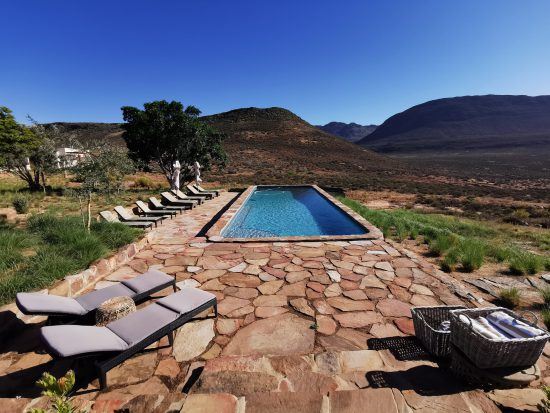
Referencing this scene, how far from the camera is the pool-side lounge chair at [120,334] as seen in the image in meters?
2.15

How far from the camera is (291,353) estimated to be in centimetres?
279

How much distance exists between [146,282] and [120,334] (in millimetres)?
1207

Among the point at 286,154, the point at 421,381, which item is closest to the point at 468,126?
the point at 286,154

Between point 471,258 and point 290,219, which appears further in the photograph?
point 290,219

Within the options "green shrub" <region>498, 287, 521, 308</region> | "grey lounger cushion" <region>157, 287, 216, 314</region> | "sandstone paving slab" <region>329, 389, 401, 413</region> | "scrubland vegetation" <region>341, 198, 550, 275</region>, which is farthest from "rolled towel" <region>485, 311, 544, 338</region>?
"grey lounger cushion" <region>157, 287, 216, 314</region>

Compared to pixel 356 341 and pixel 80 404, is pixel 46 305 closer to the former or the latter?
pixel 80 404

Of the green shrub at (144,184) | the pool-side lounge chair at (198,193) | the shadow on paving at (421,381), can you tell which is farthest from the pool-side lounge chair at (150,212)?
the green shrub at (144,184)

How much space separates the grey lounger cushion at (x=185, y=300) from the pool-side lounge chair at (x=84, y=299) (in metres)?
0.56

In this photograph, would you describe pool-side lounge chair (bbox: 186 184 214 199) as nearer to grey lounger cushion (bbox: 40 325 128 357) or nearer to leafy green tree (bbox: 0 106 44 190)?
leafy green tree (bbox: 0 106 44 190)

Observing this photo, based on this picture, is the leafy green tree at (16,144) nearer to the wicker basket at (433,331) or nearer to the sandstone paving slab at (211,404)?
the sandstone paving slab at (211,404)

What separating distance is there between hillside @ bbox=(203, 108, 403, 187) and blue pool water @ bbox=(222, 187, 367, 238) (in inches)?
405

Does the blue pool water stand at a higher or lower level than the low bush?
lower

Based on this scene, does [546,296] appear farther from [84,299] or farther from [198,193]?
[198,193]

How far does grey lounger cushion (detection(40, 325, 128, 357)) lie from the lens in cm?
209
